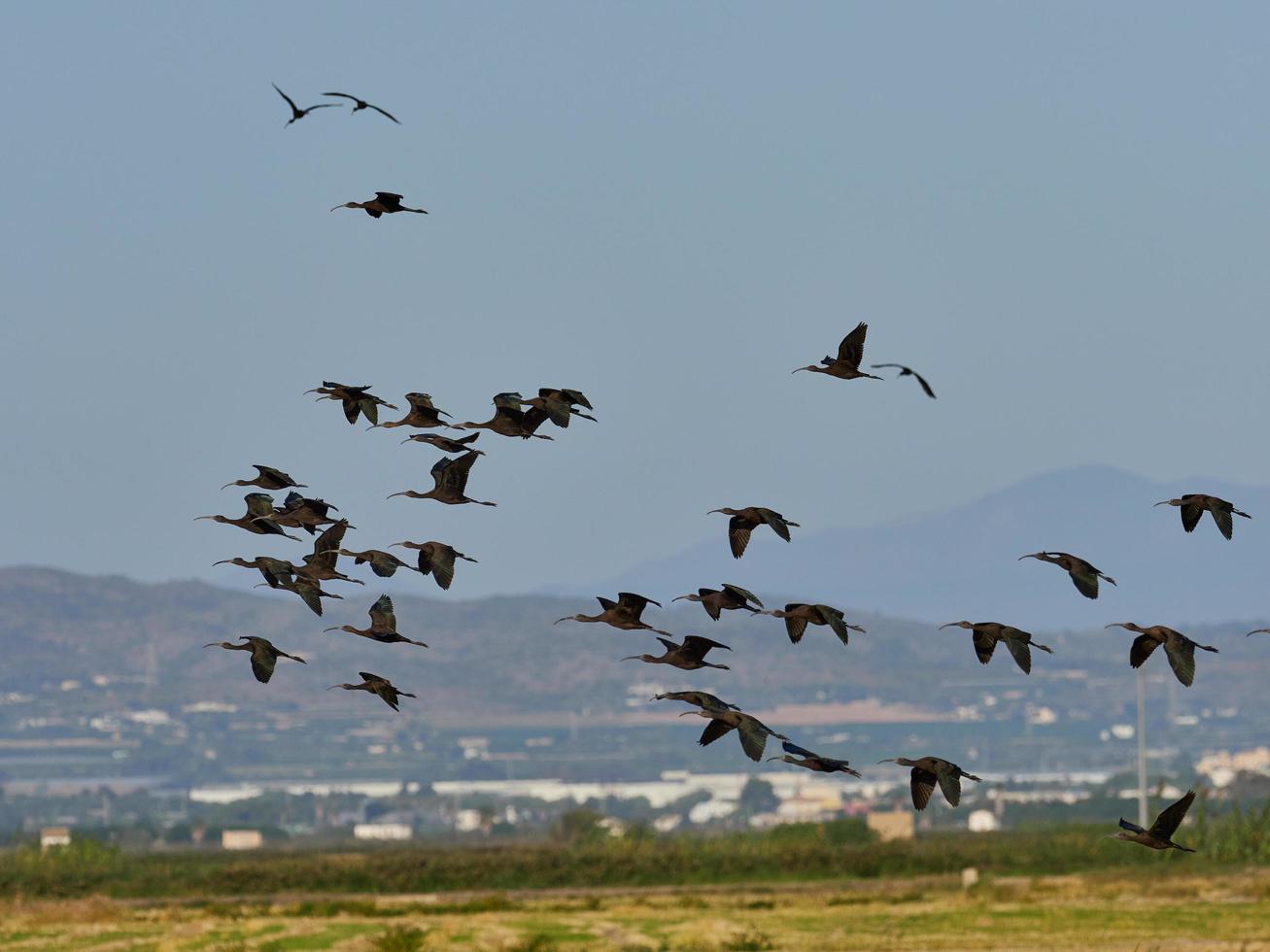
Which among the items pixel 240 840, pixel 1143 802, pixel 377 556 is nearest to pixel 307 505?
pixel 377 556

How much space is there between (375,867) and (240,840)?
81966 millimetres

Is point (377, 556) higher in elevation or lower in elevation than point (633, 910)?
higher

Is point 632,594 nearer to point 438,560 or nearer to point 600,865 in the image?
point 438,560

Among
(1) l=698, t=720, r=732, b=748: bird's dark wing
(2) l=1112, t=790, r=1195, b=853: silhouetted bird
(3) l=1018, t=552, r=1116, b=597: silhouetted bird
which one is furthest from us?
(3) l=1018, t=552, r=1116, b=597: silhouetted bird

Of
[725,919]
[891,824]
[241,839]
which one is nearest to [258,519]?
[725,919]

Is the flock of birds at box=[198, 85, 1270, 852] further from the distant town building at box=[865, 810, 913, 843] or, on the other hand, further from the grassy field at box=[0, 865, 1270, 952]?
the distant town building at box=[865, 810, 913, 843]

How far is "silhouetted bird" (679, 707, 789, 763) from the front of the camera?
19.7 m

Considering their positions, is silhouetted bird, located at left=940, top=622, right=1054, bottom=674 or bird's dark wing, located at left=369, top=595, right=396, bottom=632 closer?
silhouetted bird, located at left=940, top=622, right=1054, bottom=674

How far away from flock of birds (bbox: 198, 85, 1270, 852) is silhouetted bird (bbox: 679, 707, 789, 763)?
19 millimetres

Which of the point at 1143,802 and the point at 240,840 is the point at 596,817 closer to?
the point at 1143,802

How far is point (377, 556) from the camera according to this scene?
78.9ft

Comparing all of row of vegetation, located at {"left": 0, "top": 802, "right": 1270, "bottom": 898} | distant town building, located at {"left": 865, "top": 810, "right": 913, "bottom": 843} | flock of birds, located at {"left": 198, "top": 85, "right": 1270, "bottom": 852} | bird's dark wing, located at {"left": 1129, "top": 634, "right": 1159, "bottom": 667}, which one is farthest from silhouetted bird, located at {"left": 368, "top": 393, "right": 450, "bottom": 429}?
distant town building, located at {"left": 865, "top": 810, "right": 913, "bottom": 843}

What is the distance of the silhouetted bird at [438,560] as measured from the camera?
22.9m

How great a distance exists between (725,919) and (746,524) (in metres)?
37.0
